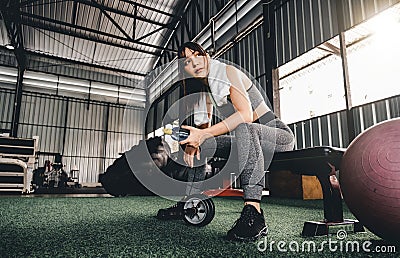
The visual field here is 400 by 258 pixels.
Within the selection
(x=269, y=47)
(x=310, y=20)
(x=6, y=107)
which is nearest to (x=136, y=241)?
(x=310, y=20)

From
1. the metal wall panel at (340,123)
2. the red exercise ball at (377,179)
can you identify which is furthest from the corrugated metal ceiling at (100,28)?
the red exercise ball at (377,179)

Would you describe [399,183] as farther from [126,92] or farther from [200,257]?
[126,92]

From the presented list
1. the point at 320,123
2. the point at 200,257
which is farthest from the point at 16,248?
the point at 320,123

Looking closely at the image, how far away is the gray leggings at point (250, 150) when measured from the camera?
114cm

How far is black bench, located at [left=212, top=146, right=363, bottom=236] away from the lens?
120 cm

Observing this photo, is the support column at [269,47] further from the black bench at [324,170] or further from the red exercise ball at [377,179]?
the red exercise ball at [377,179]

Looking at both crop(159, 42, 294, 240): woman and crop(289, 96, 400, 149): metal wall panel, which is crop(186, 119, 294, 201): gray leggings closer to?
crop(159, 42, 294, 240): woman

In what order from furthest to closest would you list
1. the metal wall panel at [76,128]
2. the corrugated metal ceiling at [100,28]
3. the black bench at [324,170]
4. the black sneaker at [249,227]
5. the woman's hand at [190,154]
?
the metal wall panel at [76,128] < the corrugated metal ceiling at [100,28] < the woman's hand at [190,154] < the black bench at [324,170] < the black sneaker at [249,227]

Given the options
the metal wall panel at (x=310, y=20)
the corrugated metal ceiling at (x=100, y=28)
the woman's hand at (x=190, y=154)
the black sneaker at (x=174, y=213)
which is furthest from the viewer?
the corrugated metal ceiling at (x=100, y=28)

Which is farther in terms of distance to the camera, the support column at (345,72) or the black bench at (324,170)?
the support column at (345,72)

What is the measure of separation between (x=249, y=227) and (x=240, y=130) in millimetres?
399

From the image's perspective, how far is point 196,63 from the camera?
137 cm

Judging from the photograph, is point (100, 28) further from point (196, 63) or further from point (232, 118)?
point (232, 118)

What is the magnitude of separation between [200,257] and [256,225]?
1.09ft
